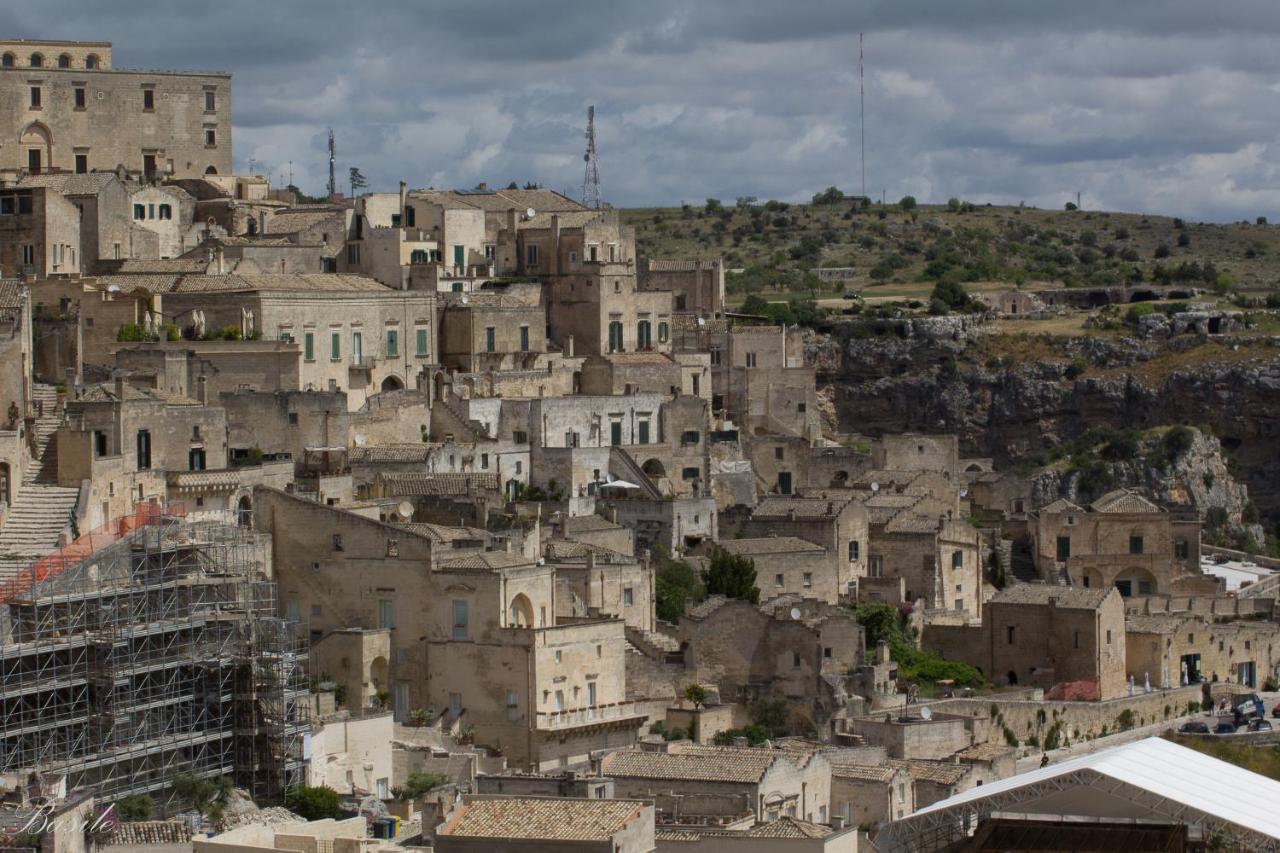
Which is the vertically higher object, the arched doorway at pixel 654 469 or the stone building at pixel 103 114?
the stone building at pixel 103 114

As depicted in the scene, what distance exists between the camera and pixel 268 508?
60125 millimetres

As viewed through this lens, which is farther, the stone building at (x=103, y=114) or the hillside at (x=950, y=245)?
the hillside at (x=950, y=245)

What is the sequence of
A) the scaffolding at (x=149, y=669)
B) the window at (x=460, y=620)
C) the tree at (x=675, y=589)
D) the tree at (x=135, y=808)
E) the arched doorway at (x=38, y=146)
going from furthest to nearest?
the arched doorway at (x=38, y=146) < the tree at (x=675, y=589) < the window at (x=460, y=620) < the scaffolding at (x=149, y=669) < the tree at (x=135, y=808)

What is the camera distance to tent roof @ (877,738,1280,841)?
146 ft

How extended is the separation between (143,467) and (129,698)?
1027 centimetres

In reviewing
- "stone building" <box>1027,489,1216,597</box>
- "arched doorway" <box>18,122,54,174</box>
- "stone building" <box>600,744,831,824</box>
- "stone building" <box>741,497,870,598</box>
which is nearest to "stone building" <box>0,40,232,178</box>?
"arched doorway" <box>18,122,54,174</box>

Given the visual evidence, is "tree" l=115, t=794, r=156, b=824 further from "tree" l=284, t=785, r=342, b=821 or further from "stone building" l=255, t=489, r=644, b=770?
"stone building" l=255, t=489, r=644, b=770

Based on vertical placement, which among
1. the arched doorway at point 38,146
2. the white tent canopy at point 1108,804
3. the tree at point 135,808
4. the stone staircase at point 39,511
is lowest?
the tree at point 135,808

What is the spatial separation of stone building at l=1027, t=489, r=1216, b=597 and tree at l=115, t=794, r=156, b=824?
101 ft

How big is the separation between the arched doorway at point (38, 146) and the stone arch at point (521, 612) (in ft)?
102

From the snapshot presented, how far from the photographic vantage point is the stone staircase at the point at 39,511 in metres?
56.0

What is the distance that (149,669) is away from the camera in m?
52.0

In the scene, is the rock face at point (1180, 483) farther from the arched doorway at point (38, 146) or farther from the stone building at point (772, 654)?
the stone building at point (772, 654)

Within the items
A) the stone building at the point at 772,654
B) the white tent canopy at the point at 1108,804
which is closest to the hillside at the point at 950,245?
the stone building at the point at 772,654
